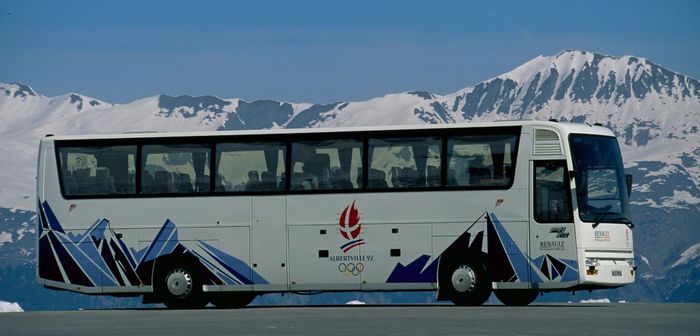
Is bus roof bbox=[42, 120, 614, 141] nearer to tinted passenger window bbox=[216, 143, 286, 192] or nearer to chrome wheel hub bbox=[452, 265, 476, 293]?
tinted passenger window bbox=[216, 143, 286, 192]

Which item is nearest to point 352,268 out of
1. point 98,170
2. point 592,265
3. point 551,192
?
point 551,192

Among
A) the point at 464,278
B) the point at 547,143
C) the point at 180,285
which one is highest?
the point at 547,143

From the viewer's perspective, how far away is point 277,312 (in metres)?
31.7

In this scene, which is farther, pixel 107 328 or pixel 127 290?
pixel 127 290

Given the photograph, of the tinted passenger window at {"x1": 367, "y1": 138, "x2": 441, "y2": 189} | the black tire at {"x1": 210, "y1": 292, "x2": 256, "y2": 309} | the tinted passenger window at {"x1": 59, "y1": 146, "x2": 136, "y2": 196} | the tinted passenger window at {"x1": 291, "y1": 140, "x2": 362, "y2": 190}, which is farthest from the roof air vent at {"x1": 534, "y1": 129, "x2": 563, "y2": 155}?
the tinted passenger window at {"x1": 59, "y1": 146, "x2": 136, "y2": 196}

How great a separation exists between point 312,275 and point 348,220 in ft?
4.76

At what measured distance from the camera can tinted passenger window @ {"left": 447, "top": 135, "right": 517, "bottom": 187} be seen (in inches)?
1307

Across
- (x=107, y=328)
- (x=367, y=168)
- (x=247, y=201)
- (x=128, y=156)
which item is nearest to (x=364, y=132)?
(x=367, y=168)

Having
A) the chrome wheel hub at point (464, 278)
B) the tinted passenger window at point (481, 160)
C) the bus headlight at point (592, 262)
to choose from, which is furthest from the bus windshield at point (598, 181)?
the chrome wheel hub at point (464, 278)

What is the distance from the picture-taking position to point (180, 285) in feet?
115

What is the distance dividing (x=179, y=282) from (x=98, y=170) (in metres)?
3.00

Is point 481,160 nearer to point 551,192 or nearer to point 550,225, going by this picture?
point 551,192

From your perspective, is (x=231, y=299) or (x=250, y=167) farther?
(x=231, y=299)

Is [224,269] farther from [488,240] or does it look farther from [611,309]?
[611,309]
